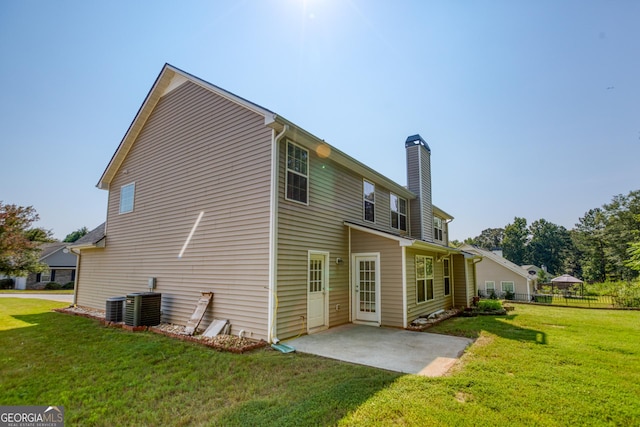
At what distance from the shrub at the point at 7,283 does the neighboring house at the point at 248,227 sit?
25.3m

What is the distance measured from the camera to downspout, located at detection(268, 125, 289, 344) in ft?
21.5

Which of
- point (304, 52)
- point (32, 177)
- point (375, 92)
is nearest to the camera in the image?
point (304, 52)

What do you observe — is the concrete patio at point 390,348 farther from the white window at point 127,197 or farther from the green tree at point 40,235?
the green tree at point 40,235

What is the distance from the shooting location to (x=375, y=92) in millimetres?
10273

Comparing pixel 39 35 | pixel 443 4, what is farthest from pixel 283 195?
pixel 39 35

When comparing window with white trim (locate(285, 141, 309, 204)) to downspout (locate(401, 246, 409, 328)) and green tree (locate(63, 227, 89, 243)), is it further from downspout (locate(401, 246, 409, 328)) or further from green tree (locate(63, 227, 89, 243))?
green tree (locate(63, 227, 89, 243))

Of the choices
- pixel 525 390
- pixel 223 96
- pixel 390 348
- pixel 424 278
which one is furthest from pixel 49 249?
pixel 525 390

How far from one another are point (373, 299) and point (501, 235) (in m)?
85.9

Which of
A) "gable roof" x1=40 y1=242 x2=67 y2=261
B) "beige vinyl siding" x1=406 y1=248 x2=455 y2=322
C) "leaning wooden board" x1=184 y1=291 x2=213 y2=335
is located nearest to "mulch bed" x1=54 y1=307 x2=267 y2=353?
"leaning wooden board" x1=184 y1=291 x2=213 y2=335

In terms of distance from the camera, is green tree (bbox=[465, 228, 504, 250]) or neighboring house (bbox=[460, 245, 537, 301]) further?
green tree (bbox=[465, 228, 504, 250])

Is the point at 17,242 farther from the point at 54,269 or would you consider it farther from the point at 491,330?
the point at 491,330

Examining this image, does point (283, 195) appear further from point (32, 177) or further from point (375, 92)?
point (32, 177)

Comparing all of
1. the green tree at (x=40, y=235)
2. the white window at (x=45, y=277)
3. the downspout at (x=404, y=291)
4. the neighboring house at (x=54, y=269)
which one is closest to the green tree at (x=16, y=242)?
the green tree at (x=40, y=235)

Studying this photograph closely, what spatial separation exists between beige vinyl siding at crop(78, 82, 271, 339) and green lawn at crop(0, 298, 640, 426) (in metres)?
1.67
